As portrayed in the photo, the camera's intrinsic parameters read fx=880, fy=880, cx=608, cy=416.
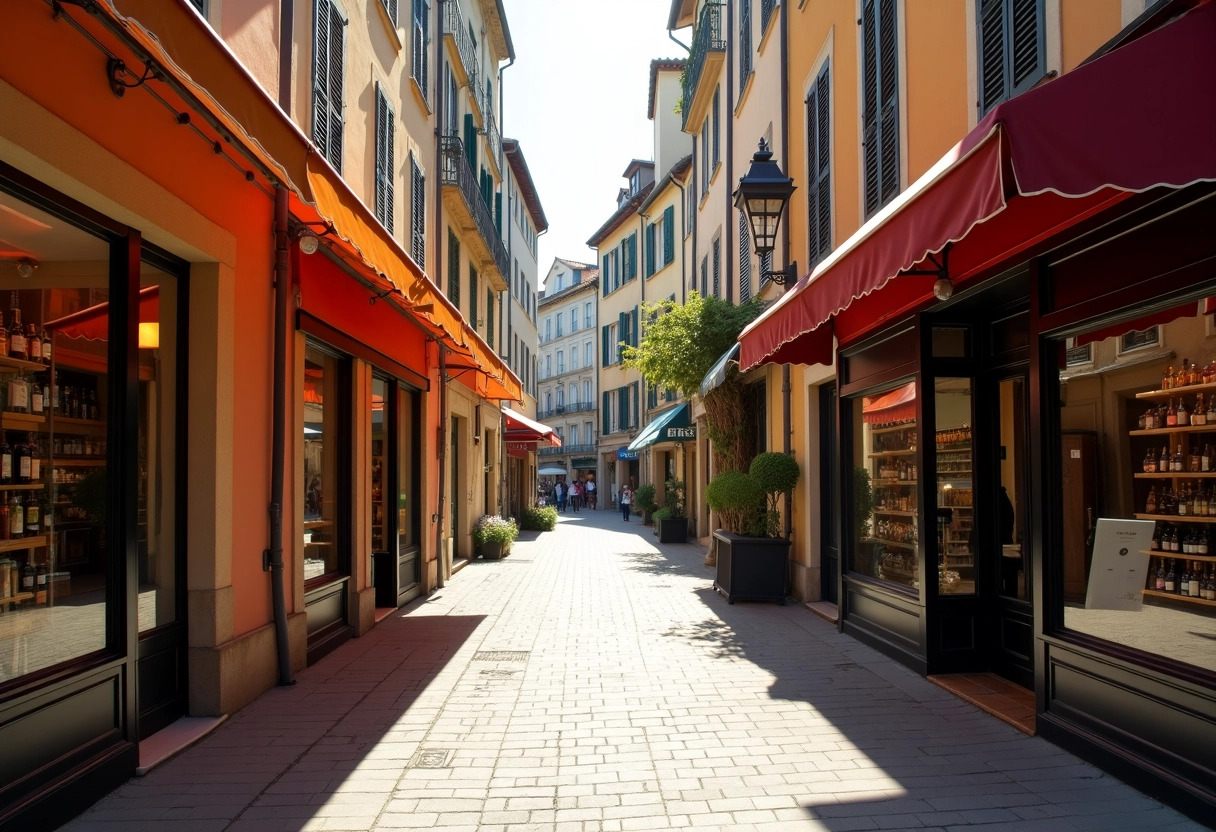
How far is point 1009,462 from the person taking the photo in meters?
6.60

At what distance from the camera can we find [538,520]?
25.2 m

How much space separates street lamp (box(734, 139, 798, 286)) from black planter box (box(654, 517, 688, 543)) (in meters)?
12.1

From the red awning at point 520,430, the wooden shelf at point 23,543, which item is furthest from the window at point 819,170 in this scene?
the red awning at point 520,430

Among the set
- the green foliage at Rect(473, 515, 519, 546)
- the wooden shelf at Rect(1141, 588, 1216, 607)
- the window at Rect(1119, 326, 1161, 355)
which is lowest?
the green foliage at Rect(473, 515, 519, 546)

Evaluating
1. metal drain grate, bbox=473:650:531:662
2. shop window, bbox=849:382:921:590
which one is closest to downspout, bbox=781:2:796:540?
shop window, bbox=849:382:921:590

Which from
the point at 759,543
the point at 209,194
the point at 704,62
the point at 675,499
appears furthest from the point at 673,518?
the point at 209,194

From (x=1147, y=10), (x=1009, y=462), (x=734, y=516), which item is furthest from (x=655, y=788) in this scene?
(x=734, y=516)

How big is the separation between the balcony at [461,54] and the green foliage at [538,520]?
1111 cm

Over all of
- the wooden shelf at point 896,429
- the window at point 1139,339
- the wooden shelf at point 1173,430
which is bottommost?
the wooden shelf at point 1173,430

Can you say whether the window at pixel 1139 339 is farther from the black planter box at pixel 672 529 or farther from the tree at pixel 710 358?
the black planter box at pixel 672 529

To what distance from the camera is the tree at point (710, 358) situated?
1358 cm

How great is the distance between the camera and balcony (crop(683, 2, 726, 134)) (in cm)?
1753

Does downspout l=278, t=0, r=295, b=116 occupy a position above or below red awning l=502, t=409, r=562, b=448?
above

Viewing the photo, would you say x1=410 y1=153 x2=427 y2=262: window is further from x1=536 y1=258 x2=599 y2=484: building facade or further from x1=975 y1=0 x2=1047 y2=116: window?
x1=536 y1=258 x2=599 y2=484: building facade
